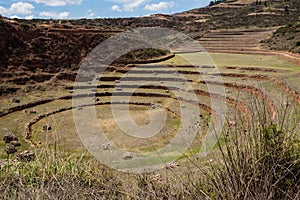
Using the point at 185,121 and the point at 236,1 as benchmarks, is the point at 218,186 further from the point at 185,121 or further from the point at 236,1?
the point at 236,1

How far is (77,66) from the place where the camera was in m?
25.6

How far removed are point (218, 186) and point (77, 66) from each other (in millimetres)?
23349

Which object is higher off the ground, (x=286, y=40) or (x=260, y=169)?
(x=260, y=169)

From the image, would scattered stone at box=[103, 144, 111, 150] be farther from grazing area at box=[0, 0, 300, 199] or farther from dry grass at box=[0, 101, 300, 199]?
dry grass at box=[0, 101, 300, 199]

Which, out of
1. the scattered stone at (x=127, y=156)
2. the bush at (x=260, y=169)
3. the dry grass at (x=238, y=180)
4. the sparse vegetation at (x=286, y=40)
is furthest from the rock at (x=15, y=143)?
the sparse vegetation at (x=286, y=40)

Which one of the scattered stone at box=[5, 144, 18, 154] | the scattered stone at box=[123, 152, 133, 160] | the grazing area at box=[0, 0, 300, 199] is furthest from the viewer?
the scattered stone at box=[5, 144, 18, 154]

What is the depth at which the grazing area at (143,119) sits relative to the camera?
145 inches

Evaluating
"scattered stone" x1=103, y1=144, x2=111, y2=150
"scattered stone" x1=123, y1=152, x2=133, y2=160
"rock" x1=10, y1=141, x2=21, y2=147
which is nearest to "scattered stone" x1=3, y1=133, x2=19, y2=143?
"rock" x1=10, y1=141, x2=21, y2=147

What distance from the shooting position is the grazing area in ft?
12.1

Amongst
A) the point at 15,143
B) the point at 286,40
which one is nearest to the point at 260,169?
the point at 15,143

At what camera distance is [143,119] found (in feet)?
50.9

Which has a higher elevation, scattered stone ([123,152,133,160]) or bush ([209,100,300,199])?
bush ([209,100,300,199])

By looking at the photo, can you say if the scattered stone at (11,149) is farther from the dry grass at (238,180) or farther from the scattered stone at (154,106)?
the scattered stone at (154,106)

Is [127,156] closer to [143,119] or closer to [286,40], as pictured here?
[143,119]
